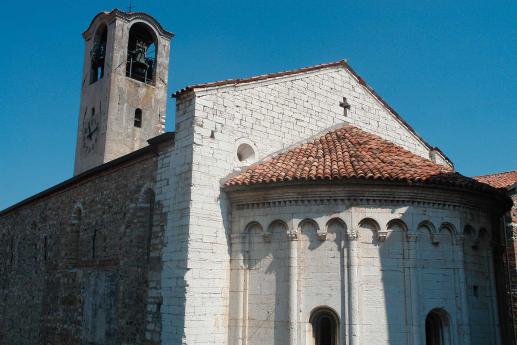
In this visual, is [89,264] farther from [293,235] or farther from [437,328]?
[437,328]

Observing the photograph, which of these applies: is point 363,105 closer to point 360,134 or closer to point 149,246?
point 360,134

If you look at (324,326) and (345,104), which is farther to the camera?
(345,104)

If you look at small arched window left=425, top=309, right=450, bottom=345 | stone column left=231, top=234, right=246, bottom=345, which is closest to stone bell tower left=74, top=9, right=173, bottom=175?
stone column left=231, top=234, right=246, bottom=345

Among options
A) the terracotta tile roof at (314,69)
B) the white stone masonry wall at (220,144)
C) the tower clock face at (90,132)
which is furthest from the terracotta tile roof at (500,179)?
the tower clock face at (90,132)

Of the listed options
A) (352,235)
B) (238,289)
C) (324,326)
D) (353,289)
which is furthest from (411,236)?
(238,289)

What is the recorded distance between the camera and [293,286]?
918 cm

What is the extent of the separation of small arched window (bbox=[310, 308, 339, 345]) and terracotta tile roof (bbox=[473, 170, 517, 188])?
997 cm

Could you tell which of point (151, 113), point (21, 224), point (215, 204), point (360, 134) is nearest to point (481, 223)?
point (360, 134)

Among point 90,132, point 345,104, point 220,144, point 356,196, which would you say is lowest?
point 356,196

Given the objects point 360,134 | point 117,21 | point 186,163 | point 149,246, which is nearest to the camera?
point 186,163

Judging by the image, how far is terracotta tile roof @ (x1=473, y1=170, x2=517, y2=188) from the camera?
1681 centimetres

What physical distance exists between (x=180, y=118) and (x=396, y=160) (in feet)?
14.3

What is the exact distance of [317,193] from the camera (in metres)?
9.29

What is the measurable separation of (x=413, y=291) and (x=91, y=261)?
820cm
